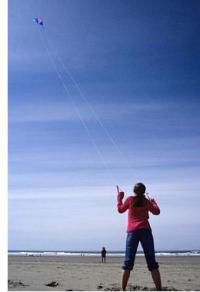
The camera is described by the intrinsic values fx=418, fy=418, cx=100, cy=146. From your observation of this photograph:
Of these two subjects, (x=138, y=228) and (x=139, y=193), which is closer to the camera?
(x=138, y=228)

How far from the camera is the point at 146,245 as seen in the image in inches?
191

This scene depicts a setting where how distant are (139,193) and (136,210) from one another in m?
0.21

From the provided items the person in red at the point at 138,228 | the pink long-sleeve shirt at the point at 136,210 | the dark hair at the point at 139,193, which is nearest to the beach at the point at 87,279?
the person in red at the point at 138,228

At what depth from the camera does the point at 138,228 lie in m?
4.90

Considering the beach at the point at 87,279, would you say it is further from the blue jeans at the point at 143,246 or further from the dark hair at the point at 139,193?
the dark hair at the point at 139,193

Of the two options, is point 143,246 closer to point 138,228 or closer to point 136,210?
point 138,228

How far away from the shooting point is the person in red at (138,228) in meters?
4.88

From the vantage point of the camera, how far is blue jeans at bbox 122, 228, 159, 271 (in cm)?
486
